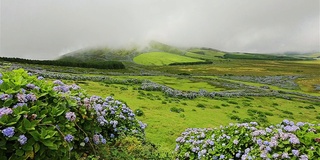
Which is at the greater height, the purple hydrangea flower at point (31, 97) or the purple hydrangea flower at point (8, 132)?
the purple hydrangea flower at point (31, 97)

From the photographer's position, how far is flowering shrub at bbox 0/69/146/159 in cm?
425

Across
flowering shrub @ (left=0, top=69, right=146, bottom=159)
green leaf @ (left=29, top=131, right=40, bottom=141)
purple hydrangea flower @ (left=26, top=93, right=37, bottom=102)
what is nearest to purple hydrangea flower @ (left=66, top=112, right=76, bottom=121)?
→ flowering shrub @ (left=0, top=69, right=146, bottom=159)

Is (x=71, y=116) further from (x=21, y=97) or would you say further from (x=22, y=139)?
(x=22, y=139)

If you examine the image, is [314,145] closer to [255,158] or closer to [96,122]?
[255,158]

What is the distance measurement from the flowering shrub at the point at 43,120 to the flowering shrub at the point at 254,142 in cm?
379

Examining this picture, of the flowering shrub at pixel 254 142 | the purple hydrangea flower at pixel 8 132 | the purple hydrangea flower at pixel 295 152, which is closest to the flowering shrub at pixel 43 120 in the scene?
the purple hydrangea flower at pixel 8 132

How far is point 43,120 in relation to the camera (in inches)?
183

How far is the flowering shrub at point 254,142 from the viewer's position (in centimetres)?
667

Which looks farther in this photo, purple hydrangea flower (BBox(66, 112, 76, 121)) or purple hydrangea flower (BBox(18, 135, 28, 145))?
purple hydrangea flower (BBox(66, 112, 76, 121))

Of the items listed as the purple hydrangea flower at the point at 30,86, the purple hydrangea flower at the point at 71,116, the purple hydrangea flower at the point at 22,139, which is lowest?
the purple hydrangea flower at the point at 22,139

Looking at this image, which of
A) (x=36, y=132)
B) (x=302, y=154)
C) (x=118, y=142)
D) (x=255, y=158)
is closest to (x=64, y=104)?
(x=36, y=132)

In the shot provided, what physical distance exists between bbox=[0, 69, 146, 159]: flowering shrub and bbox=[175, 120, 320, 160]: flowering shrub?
3791 mm

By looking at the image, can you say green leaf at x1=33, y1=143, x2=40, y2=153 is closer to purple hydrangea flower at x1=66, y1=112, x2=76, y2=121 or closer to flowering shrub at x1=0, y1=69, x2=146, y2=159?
flowering shrub at x1=0, y1=69, x2=146, y2=159

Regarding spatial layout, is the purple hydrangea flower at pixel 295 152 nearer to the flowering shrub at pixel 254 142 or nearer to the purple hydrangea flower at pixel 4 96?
the flowering shrub at pixel 254 142
